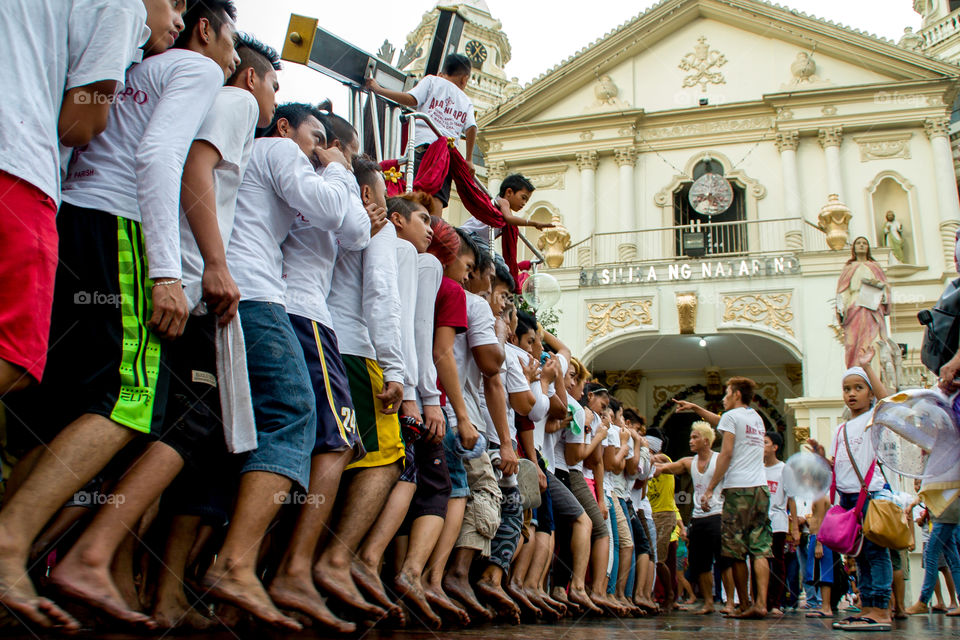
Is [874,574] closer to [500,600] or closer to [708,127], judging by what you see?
[500,600]

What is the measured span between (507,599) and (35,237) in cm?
249

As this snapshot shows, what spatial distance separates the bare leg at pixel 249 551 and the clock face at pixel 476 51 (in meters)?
30.3

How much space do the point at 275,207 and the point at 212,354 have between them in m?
0.63

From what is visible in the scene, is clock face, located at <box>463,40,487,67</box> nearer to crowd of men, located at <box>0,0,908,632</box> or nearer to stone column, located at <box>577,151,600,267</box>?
stone column, located at <box>577,151,600,267</box>

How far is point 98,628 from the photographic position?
1894 millimetres

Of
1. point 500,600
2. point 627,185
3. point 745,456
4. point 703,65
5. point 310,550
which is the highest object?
point 703,65

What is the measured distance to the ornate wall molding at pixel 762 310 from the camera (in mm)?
14867

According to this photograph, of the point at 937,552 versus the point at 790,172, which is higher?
the point at 790,172

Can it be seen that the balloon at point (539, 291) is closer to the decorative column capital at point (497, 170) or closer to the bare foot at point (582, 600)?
the bare foot at point (582, 600)

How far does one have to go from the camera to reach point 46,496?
176cm

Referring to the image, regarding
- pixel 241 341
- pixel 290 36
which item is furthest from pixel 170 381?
pixel 290 36

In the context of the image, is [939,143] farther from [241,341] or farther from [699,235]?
[241,341]

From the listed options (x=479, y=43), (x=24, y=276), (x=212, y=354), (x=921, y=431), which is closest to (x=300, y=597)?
(x=212, y=354)

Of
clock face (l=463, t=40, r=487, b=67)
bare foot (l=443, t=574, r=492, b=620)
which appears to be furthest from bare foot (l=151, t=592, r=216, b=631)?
clock face (l=463, t=40, r=487, b=67)
